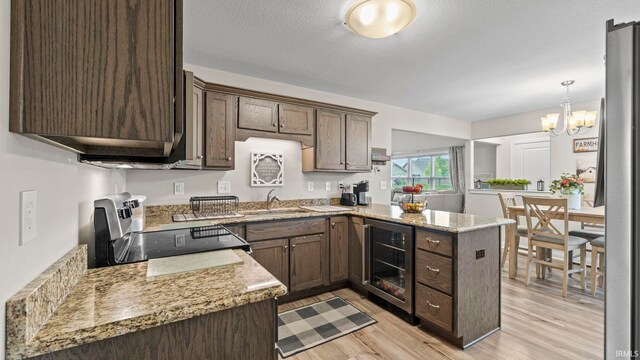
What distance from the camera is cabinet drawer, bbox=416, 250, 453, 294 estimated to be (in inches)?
78.5

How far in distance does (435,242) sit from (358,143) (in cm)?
179

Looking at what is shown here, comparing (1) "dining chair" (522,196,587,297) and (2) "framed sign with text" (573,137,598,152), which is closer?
(1) "dining chair" (522,196,587,297)

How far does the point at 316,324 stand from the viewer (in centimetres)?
231

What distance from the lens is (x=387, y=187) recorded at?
4.22 metres

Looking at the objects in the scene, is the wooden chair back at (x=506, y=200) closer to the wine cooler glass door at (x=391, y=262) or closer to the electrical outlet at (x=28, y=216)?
the wine cooler glass door at (x=391, y=262)

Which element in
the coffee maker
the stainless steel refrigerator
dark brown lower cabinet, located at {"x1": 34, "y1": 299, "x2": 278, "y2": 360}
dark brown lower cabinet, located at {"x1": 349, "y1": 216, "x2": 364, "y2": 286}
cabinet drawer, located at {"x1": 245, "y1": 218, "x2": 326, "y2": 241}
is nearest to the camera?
dark brown lower cabinet, located at {"x1": 34, "y1": 299, "x2": 278, "y2": 360}

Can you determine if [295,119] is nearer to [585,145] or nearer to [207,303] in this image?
[207,303]

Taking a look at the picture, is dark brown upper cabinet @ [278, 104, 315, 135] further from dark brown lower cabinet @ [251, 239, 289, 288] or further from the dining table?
the dining table

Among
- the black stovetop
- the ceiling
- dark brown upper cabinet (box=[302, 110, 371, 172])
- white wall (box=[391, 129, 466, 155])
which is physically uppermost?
the ceiling

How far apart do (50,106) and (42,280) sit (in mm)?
450

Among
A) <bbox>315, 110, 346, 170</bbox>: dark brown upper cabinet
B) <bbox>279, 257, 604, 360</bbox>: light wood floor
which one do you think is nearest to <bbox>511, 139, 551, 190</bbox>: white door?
<bbox>279, 257, 604, 360</bbox>: light wood floor

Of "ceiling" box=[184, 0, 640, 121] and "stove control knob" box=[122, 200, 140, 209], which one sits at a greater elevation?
"ceiling" box=[184, 0, 640, 121]

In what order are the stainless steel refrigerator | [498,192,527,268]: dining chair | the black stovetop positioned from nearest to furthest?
the stainless steel refrigerator → the black stovetop → [498,192,527,268]: dining chair

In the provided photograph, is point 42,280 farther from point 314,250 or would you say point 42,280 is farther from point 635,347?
point 314,250
